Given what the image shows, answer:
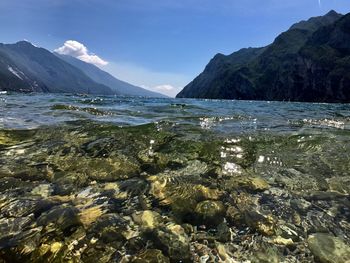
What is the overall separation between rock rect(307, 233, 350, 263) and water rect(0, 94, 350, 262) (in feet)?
0.20

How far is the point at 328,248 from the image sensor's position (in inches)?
195

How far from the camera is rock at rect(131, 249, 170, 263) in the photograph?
4488 millimetres

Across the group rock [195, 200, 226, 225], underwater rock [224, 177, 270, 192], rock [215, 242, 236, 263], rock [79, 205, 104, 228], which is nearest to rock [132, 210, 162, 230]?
rock [79, 205, 104, 228]

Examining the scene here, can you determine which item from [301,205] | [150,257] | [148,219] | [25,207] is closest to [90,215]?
[148,219]

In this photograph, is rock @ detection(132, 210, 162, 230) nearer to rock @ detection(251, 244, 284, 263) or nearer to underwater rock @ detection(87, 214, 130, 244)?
underwater rock @ detection(87, 214, 130, 244)

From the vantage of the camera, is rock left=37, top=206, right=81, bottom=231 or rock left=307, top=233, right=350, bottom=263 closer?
rock left=307, top=233, right=350, bottom=263

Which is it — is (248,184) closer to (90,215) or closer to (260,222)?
(260,222)

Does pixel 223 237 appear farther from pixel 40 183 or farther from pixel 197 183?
pixel 40 183

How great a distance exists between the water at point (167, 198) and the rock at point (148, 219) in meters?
0.02

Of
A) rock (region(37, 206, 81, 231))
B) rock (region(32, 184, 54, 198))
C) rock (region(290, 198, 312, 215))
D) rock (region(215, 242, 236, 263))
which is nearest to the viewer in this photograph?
rock (region(215, 242, 236, 263))

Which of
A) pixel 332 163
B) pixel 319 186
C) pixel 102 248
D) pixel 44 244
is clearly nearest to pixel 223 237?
pixel 102 248

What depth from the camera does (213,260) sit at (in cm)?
461

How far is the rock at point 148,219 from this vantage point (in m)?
5.44

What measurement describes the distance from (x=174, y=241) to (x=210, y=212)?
1194 millimetres
